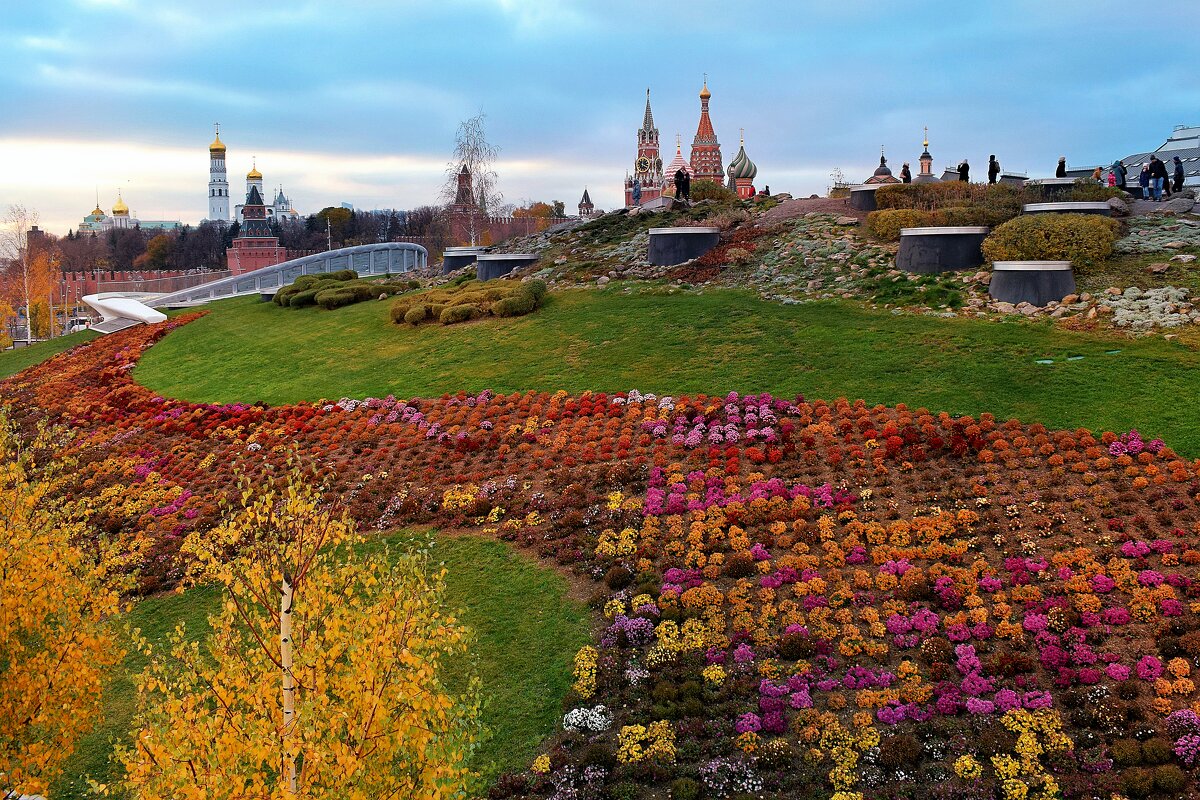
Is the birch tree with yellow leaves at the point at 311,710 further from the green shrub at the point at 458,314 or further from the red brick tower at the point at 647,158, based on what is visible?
the red brick tower at the point at 647,158

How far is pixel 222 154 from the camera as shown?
14462 cm

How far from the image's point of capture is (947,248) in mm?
22141

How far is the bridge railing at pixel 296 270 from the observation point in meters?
45.7

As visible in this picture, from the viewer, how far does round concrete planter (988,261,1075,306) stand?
62.5ft

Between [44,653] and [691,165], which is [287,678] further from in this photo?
[691,165]

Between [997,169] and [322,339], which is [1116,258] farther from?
[322,339]

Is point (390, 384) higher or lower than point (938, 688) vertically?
higher

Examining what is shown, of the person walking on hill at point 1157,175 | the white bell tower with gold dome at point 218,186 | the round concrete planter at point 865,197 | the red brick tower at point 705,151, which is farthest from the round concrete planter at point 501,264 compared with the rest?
the white bell tower with gold dome at point 218,186

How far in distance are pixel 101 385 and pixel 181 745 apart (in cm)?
2418

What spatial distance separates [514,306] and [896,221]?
36.4 ft

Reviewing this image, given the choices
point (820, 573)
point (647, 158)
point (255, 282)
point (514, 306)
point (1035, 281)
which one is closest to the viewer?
point (820, 573)

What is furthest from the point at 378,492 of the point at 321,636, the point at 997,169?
the point at 997,169

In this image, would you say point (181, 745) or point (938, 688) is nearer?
point (181, 745)

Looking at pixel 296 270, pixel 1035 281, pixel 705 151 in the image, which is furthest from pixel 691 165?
pixel 1035 281
